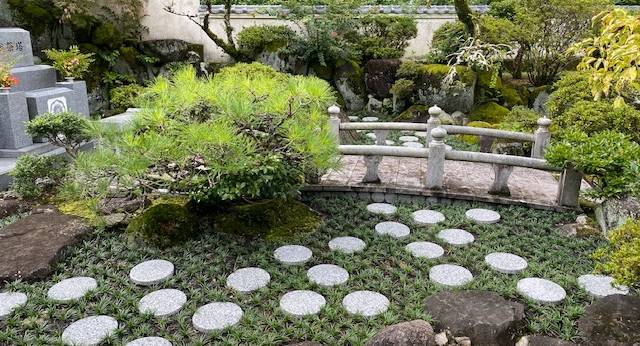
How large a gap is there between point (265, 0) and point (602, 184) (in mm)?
13329

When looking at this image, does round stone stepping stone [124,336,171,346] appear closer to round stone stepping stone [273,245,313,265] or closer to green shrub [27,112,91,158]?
round stone stepping stone [273,245,313,265]

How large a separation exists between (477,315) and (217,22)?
12058mm

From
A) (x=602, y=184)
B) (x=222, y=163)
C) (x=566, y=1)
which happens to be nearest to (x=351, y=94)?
(x=566, y=1)

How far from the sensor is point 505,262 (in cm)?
500

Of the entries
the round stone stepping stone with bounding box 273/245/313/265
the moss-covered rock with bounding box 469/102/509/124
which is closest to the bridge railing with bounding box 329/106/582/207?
Result: the round stone stepping stone with bounding box 273/245/313/265

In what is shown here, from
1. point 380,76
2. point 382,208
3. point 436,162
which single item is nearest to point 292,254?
point 382,208

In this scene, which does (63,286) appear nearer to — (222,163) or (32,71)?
(222,163)

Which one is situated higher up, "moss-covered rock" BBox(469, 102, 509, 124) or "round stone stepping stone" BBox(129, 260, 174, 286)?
"moss-covered rock" BBox(469, 102, 509, 124)

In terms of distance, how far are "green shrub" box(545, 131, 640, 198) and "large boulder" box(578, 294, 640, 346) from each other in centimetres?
150

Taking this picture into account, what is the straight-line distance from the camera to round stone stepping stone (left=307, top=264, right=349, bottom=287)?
4660 millimetres

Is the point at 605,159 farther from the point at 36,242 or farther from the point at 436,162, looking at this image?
the point at 36,242

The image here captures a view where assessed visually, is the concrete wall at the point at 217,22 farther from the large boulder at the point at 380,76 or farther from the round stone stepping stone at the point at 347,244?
the round stone stepping stone at the point at 347,244

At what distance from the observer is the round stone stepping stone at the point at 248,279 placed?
15.0ft

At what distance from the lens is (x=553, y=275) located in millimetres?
4762
